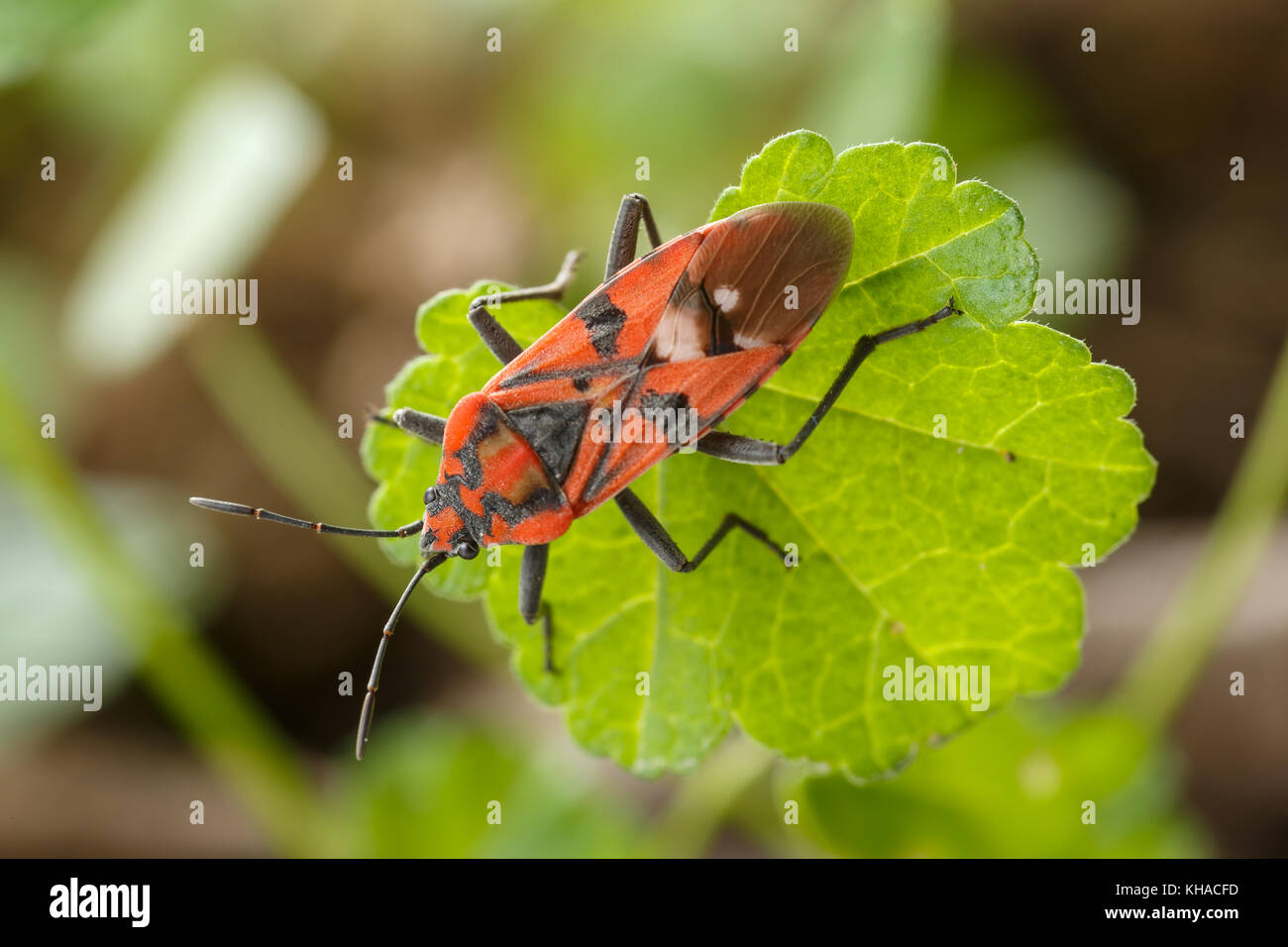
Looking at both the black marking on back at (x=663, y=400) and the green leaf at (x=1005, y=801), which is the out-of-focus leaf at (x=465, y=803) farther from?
the black marking on back at (x=663, y=400)

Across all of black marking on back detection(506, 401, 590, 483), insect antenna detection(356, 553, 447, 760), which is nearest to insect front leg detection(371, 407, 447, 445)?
black marking on back detection(506, 401, 590, 483)

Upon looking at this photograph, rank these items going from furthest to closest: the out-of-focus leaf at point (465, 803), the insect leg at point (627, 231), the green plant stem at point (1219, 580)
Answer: the out-of-focus leaf at point (465, 803) < the green plant stem at point (1219, 580) < the insect leg at point (627, 231)

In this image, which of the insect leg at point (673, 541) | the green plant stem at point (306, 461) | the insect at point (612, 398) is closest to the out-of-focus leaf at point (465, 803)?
the green plant stem at point (306, 461)

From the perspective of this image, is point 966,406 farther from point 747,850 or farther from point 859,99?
point 747,850

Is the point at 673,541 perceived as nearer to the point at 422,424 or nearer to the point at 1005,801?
the point at 422,424

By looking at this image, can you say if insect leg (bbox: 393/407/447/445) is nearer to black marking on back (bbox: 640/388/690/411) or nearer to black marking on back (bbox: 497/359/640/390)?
black marking on back (bbox: 497/359/640/390)

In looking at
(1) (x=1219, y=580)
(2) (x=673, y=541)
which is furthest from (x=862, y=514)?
(1) (x=1219, y=580)

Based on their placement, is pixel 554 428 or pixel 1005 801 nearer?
pixel 554 428
